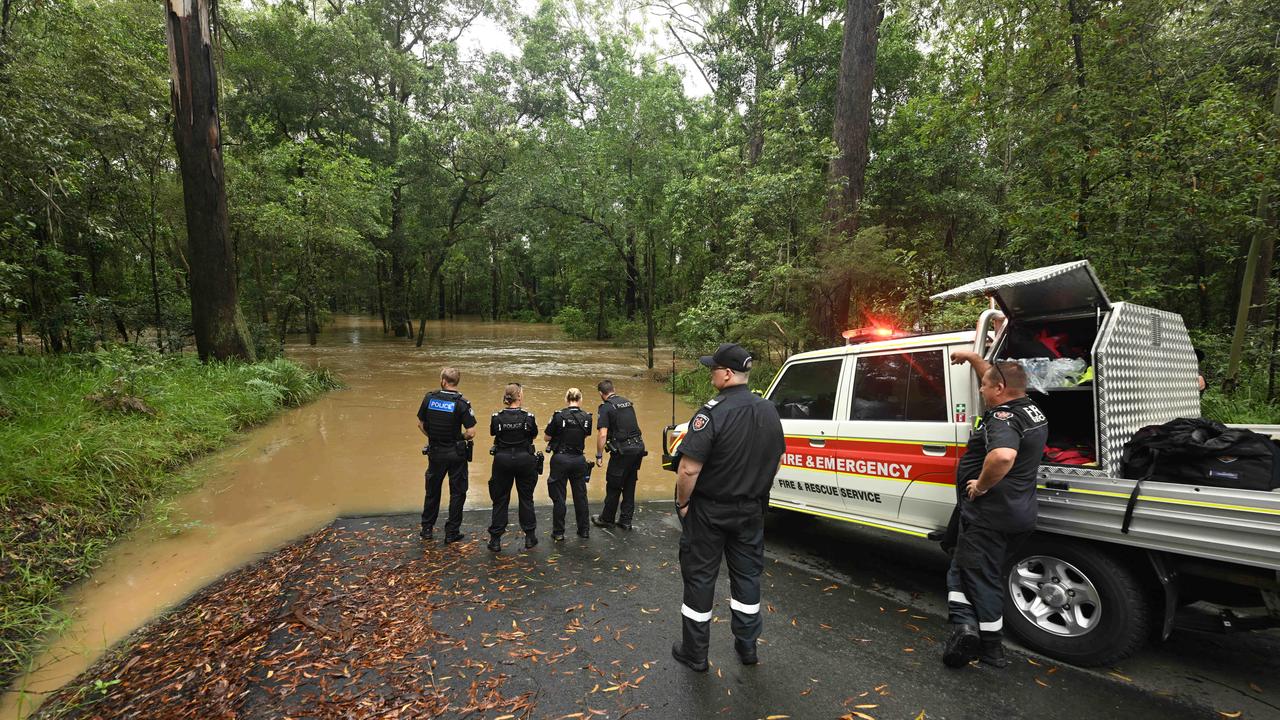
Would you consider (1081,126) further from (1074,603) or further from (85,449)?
(85,449)

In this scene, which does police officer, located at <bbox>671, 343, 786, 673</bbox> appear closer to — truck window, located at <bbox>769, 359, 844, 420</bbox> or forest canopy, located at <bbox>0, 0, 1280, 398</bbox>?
truck window, located at <bbox>769, 359, 844, 420</bbox>

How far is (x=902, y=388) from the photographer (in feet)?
14.1

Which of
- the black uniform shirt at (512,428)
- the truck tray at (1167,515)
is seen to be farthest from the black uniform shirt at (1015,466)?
the black uniform shirt at (512,428)

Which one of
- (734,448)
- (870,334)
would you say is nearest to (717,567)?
(734,448)

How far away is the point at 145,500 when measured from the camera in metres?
6.05

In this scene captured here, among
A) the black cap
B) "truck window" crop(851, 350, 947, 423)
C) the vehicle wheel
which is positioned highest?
the black cap

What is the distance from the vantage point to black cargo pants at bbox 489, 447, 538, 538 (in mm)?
5152

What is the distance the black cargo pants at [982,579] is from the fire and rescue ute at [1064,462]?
341 mm

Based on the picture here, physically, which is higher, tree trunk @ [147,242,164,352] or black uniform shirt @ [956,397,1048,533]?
tree trunk @ [147,242,164,352]

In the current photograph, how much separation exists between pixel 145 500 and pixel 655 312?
58.3 feet

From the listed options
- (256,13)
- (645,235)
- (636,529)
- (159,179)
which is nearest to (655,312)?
(645,235)

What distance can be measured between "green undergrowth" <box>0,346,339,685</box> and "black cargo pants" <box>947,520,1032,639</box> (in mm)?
5821

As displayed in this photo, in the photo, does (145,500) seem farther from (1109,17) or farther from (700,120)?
(700,120)

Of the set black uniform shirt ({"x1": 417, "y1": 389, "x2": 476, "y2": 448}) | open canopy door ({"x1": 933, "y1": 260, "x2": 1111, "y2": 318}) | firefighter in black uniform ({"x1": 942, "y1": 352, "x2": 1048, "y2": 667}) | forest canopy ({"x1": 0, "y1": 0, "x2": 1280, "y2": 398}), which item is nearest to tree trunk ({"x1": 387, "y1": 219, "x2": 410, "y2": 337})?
forest canopy ({"x1": 0, "y1": 0, "x2": 1280, "y2": 398})
